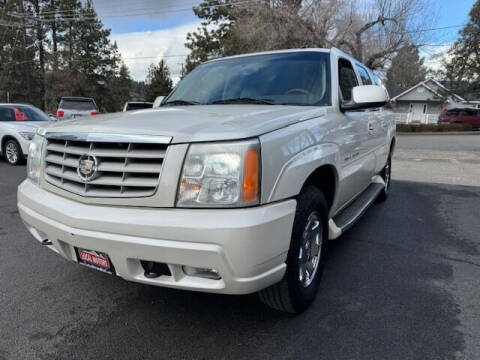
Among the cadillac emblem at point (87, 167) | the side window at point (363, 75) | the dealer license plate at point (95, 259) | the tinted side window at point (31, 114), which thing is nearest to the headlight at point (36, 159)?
the cadillac emblem at point (87, 167)

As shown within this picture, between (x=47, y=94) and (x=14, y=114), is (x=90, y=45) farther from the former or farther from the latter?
(x=14, y=114)

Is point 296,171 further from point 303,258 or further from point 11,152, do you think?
point 11,152

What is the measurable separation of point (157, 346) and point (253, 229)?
3.33ft

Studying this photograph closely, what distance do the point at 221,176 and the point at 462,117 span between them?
3627cm

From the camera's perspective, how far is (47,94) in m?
35.1

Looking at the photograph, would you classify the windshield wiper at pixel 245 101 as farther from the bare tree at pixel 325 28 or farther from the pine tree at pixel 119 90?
the pine tree at pixel 119 90

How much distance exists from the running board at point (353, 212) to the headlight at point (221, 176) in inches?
47.6

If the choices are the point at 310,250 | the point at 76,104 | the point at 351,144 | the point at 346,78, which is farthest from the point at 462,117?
the point at 310,250

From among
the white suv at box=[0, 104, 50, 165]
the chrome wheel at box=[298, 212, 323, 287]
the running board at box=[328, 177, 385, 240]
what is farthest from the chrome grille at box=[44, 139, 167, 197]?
the white suv at box=[0, 104, 50, 165]

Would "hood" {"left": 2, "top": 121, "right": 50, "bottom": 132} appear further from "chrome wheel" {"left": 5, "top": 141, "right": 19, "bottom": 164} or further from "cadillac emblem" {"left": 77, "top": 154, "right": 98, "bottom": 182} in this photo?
"cadillac emblem" {"left": 77, "top": 154, "right": 98, "bottom": 182}

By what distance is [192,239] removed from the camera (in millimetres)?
1966

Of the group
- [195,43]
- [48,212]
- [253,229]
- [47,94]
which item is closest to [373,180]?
[253,229]

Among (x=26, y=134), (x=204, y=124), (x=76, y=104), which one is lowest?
(x=26, y=134)

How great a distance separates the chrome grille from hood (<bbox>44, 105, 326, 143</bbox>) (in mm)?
88
